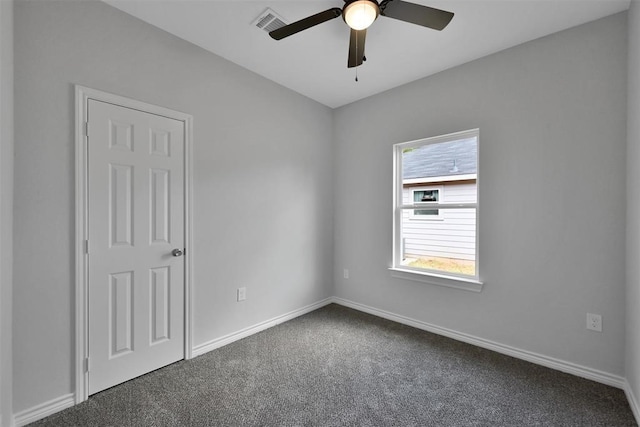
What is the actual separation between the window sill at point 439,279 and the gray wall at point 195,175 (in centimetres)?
105

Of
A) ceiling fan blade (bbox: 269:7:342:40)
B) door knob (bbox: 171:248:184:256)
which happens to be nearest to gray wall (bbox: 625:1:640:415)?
ceiling fan blade (bbox: 269:7:342:40)

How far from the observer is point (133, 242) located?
206cm

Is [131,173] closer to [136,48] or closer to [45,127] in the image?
[45,127]

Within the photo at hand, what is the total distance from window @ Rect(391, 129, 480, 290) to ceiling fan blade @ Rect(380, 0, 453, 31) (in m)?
1.32

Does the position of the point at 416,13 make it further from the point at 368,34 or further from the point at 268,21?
the point at 268,21

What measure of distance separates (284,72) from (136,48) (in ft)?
4.31

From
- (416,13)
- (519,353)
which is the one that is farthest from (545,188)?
(416,13)

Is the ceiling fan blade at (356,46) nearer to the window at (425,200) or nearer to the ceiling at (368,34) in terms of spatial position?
the ceiling at (368,34)

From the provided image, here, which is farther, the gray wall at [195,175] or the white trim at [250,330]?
the white trim at [250,330]

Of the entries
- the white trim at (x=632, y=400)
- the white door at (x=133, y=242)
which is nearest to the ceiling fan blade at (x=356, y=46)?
the white door at (x=133, y=242)

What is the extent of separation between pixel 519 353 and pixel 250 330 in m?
2.48

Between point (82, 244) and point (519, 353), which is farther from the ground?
point (82, 244)

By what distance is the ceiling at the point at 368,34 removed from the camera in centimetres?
194

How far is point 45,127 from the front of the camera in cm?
170
